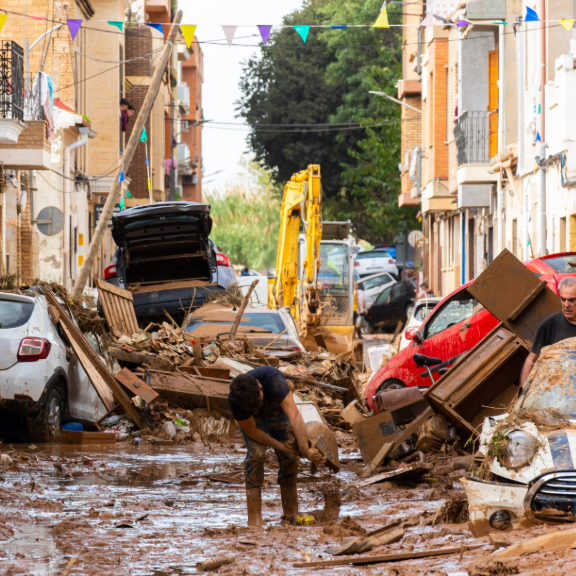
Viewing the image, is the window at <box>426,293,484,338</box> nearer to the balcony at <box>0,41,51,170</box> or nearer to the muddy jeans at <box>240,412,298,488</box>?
the muddy jeans at <box>240,412,298,488</box>

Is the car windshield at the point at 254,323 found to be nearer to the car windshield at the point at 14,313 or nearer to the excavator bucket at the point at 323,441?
the car windshield at the point at 14,313

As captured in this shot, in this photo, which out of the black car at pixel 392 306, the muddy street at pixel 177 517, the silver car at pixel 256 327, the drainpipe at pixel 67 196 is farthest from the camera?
the black car at pixel 392 306

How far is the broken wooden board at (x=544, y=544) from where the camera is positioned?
220 inches

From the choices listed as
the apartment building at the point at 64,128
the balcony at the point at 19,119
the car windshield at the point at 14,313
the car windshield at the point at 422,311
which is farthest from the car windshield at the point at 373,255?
the car windshield at the point at 14,313

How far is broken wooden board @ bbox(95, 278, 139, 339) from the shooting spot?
1698 cm

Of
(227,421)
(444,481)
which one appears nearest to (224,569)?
(444,481)

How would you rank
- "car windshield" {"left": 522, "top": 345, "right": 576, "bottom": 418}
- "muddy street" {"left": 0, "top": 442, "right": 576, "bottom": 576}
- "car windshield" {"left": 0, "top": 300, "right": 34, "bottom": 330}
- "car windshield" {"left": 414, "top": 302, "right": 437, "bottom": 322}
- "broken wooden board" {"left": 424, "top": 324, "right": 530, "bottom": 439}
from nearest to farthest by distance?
"muddy street" {"left": 0, "top": 442, "right": 576, "bottom": 576}, "car windshield" {"left": 522, "top": 345, "right": 576, "bottom": 418}, "broken wooden board" {"left": 424, "top": 324, "right": 530, "bottom": 439}, "car windshield" {"left": 0, "top": 300, "right": 34, "bottom": 330}, "car windshield" {"left": 414, "top": 302, "right": 437, "bottom": 322}

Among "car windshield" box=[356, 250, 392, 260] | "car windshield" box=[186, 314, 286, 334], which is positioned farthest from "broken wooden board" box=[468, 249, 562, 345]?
"car windshield" box=[356, 250, 392, 260]

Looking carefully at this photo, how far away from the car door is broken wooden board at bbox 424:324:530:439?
27.8m

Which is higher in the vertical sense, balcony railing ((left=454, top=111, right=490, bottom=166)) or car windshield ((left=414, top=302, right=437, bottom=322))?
balcony railing ((left=454, top=111, right=490, bottom=166))

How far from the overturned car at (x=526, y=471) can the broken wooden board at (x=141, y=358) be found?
293 inches

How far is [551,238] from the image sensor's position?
71.2 ft

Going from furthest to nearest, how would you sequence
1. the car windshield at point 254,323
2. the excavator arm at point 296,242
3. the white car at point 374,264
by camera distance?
the white car at point 374,264, the excavator arm at point 296,242, the car windshield at point 254,323

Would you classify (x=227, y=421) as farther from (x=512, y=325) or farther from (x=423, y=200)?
(x=423, y=200)
